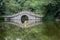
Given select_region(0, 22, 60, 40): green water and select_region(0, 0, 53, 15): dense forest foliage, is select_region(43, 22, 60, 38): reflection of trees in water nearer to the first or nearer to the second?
select_region(0, 22, 60, 40): green water

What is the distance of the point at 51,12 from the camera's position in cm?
Result: 3114

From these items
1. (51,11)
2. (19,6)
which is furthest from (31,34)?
(19,6)

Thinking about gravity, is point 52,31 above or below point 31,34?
below

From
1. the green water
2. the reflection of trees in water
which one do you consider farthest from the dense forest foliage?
the green water

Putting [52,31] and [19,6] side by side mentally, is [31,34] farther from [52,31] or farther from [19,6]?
[19,6]

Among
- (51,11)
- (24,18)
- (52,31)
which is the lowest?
(24,18)

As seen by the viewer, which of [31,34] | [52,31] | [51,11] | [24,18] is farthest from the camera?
[24,18]

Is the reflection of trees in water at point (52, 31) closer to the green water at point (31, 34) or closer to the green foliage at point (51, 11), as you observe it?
the green water at point (31, 34)

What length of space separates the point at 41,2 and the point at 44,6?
730mm

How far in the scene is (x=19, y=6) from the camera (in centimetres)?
3428

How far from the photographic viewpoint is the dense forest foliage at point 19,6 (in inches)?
1283

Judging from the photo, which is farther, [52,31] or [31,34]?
[52,31]

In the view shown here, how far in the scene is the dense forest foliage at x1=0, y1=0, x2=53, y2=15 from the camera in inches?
1283

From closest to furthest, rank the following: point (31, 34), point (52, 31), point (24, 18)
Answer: point (31, 34) < point (52, 31) < point (24, 18)
